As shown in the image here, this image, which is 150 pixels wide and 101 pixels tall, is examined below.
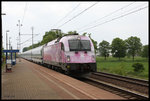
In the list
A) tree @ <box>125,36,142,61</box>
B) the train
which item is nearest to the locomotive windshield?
the train

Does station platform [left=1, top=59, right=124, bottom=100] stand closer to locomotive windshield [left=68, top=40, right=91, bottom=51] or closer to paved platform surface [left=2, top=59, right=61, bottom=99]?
paved platform surface [left=2, top=59, right=61, bottom=99]

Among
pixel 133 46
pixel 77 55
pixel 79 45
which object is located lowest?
pixel 77 55

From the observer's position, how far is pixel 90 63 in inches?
646

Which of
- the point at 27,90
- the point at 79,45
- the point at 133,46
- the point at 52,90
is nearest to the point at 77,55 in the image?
the point at 79,45

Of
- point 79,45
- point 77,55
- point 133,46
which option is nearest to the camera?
point 77,55

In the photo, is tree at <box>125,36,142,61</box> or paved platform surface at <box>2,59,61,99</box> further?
tree at <box>125,36,142,61</box>

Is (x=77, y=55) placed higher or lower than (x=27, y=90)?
higher

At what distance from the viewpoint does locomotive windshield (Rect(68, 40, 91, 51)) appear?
16.7 m

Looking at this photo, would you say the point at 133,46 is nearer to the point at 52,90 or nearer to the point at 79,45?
the point at 79,45

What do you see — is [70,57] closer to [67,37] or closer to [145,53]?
[67,37]

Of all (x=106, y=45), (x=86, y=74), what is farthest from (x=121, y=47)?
(x=106, y=45)

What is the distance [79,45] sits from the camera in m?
16.9

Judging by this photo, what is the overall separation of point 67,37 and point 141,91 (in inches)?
287

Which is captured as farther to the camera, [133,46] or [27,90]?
[133,46]
